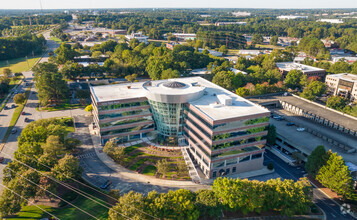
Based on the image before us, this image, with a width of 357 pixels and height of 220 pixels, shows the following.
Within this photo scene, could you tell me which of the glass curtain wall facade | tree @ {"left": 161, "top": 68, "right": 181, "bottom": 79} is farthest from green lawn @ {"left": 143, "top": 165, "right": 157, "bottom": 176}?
tree @ {"left": 161, "top": 68, "right": 181, "bottom": 79}

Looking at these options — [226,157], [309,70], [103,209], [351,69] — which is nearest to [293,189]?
[226,157]

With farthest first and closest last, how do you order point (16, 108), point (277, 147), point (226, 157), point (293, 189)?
point (16, 108) < point (277, 147) < point (226, 157) < point (293, 189)

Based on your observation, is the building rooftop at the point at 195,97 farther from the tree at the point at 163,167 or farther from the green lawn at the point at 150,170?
the green lawn at the point at 150,170

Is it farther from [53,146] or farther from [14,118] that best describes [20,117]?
[53,146]

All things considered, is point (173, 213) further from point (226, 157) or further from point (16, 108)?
point (16, 108)

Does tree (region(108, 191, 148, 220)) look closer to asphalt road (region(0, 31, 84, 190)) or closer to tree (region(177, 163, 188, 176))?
tree (region(177, 163, 188, 176))

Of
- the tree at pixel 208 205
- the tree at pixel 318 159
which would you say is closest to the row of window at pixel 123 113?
the tree at pixel 208 205

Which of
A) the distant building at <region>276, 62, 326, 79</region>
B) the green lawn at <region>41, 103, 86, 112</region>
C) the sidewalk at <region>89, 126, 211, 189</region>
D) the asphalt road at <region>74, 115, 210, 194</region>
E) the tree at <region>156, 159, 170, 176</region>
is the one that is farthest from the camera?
the distant building at <region>276, 62, 326, 79</region>
